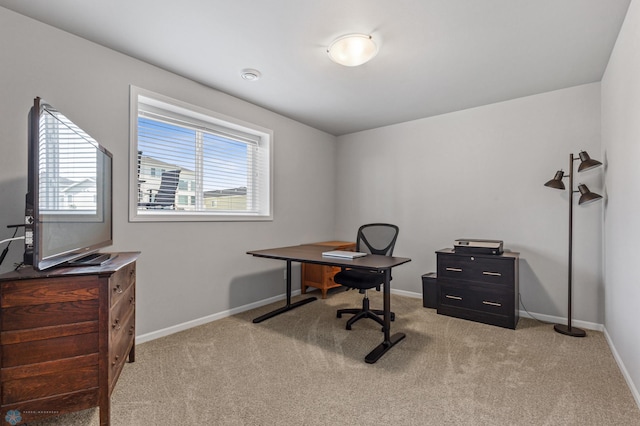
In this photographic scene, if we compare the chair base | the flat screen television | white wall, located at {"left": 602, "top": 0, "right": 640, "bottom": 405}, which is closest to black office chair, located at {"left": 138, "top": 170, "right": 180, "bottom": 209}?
the flat screen television

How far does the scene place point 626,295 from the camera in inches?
84.2

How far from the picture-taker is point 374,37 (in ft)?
7.76

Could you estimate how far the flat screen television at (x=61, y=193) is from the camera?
1479 millimetres

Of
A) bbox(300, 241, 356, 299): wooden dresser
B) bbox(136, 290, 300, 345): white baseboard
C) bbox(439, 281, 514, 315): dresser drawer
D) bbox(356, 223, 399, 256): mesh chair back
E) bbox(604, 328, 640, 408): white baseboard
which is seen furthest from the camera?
bbox(300, 241, 356, 299): wooden dresser

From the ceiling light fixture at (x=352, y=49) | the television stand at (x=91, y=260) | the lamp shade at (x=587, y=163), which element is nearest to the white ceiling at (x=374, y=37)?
the ceiling light fixture at (x=352, y=49)

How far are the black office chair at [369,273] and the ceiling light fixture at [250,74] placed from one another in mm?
1891

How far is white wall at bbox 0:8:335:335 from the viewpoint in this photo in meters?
2.11

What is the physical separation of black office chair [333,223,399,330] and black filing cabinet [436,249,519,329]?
670mm

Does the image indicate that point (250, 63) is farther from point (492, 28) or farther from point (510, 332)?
point (510, 332)

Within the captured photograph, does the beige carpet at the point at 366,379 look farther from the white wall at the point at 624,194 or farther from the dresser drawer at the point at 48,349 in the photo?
the dresser drawer at the point at 48,349

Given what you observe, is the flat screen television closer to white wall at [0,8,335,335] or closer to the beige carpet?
white wall at [0,8,335,335]

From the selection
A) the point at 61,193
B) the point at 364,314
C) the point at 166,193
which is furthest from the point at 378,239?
the point at 61,193

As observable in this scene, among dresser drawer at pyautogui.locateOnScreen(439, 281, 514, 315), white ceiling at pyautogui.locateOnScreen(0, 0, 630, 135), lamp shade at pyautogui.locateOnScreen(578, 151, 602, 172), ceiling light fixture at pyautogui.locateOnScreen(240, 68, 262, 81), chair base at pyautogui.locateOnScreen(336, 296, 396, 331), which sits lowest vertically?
chair base at pyautogui.locateOnScreen(336, 296, 396, 331)

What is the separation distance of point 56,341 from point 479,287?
343 cm
